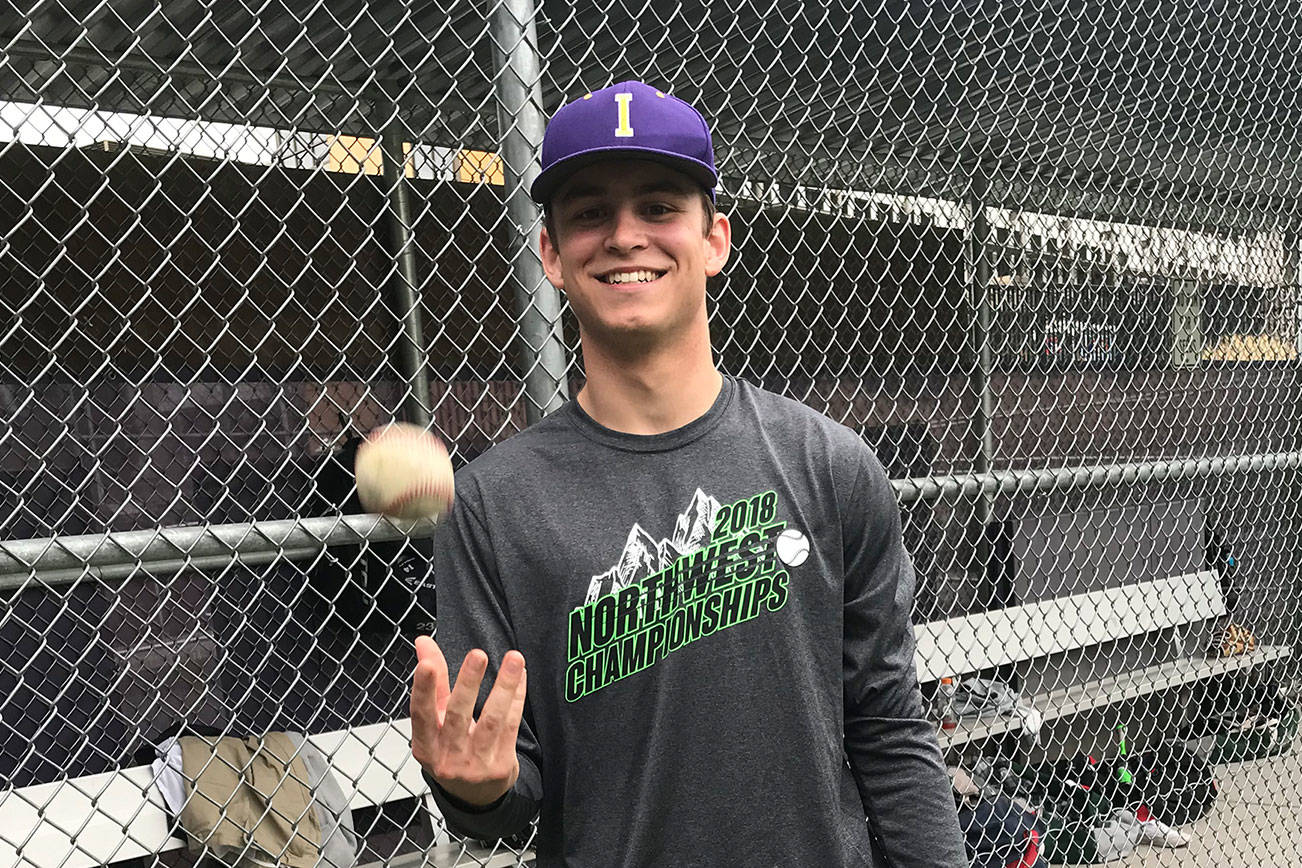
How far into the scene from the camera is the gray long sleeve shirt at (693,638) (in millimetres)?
1432

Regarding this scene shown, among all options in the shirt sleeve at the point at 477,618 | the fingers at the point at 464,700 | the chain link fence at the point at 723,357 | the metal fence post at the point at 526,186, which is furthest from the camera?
the chain link fence at the point at 723,357

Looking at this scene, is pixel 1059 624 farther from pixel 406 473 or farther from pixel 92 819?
pixel 406 473

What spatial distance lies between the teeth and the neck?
0.32 ft

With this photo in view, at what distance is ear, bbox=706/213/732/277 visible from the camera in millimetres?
1553

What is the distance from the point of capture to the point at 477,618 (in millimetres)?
1425

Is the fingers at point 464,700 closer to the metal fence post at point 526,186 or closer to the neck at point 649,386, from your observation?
the neck at point 649,386

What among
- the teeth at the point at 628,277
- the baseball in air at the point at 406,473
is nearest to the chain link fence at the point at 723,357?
the baseball in air at the point at 406,473

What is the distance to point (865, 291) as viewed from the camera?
765 centimetres

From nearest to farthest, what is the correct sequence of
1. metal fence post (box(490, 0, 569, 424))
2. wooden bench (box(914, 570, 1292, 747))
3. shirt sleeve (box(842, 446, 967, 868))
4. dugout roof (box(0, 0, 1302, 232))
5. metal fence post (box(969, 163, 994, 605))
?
shirt sleeve (box(842, 446, 967, 868)), metal fence post (box(490, 0, 569, 424)), metal fence post (box(969, 163, 994, 605)), dugout roof (box(0, 0, 1302, 232)), wooden bench (box(914, 570, 1292, 747))

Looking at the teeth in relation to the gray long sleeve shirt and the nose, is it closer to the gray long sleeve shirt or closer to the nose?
the nose

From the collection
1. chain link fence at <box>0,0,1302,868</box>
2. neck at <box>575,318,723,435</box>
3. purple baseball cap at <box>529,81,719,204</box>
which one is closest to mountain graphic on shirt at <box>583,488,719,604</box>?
neck at <box>575,318,723,435</box>

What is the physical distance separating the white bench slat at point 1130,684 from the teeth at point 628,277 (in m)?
3.82

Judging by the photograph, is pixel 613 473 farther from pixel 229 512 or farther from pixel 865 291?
pixel 865 291

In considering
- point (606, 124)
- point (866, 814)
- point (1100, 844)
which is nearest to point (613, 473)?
point (606, 124)
